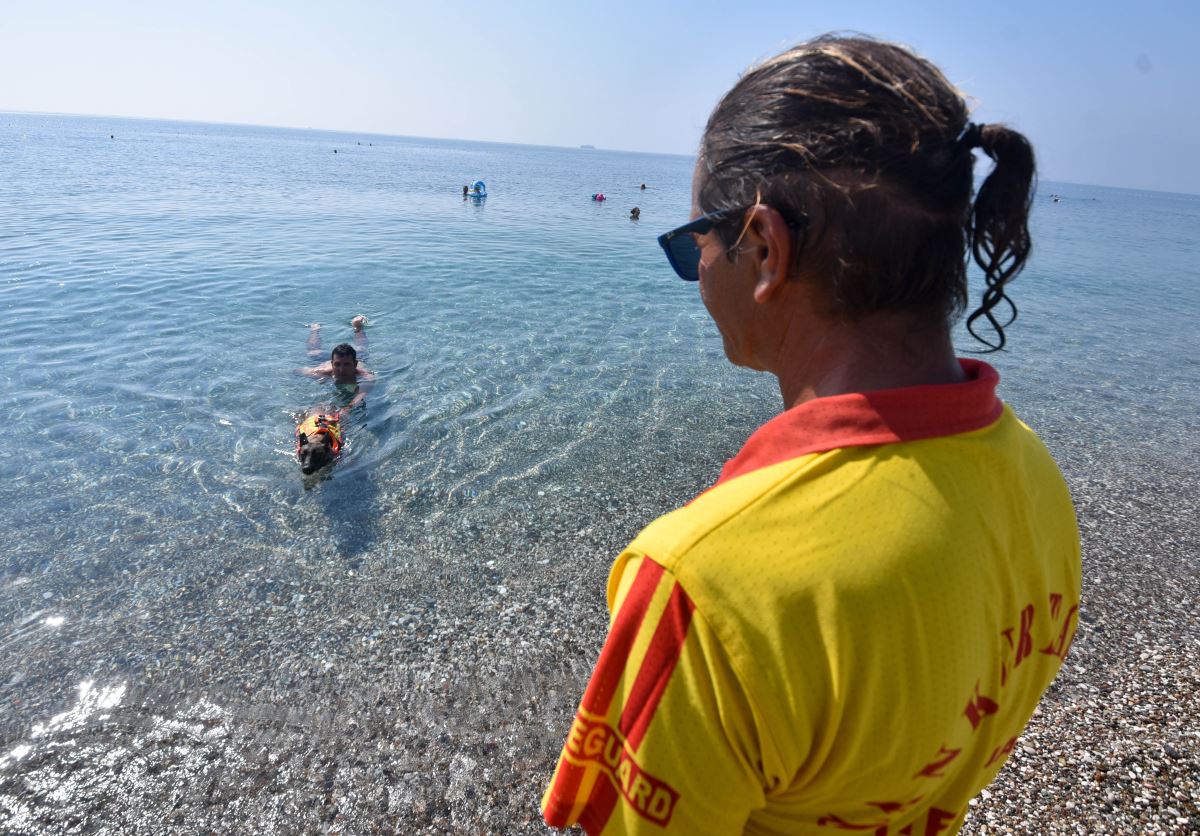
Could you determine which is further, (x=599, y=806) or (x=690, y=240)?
(x=690, y=240)

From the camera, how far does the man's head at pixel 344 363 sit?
10.4 metres

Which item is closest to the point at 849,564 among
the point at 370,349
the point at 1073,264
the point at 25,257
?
the point at 370,349

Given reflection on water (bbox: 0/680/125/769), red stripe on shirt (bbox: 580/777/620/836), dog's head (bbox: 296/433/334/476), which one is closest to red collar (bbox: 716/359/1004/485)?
red stripe on shirt (bbox: 580/777/620/836)

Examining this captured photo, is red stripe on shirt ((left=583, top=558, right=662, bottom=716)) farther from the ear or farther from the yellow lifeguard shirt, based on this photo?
the ear

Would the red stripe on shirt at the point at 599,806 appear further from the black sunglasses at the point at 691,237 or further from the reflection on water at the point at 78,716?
the reflection on water at the point at 78,716

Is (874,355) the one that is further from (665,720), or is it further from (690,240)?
(665,720)

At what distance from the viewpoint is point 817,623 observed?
3.17 ft

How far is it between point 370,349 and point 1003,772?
40.1ft

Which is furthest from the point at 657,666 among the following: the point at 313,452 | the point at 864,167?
the point at 313,452

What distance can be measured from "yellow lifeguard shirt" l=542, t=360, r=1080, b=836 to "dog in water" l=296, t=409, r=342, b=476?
741cm

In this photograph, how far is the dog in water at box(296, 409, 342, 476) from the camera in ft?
25.4

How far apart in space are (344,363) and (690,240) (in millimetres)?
9997

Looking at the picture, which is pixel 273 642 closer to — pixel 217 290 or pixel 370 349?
pixel 370 349

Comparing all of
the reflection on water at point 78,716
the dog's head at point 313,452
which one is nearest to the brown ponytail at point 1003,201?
the reflection on water at point 78,716
